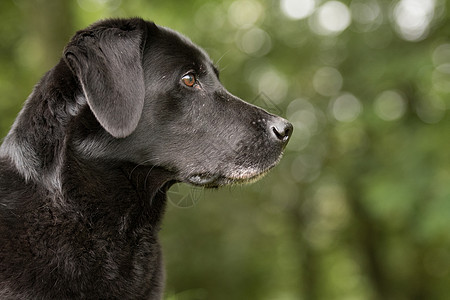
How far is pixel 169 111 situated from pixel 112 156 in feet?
1.34

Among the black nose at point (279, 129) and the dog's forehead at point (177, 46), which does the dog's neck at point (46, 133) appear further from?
the black nose at point (279, 129)

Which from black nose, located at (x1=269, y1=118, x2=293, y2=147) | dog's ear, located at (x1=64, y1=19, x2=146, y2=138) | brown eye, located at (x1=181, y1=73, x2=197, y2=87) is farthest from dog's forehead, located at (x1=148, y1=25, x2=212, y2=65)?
black nose, located at (x1=269, y1=118, x2=293, y2=147)

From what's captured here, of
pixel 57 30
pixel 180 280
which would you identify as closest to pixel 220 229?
pixel 180 280

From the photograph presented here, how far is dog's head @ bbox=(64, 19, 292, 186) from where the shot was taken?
291 cm

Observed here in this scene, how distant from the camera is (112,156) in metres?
3.08

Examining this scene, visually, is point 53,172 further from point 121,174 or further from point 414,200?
point 414,200

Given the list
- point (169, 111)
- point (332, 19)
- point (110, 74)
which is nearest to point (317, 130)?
point (332, 19)

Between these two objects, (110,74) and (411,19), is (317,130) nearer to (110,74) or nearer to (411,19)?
(411,19)

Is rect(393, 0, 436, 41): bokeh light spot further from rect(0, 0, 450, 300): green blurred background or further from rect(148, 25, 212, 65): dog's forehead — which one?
rect(148, 25, 212, 65): dog's forehead

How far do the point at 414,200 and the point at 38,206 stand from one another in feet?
18.0

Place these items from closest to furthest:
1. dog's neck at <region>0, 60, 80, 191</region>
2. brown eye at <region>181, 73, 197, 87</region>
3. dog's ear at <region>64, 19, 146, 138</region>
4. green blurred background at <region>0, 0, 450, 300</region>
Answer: dog's ear at <region>64, 19, 146, 138</region> → dog's neck at <region>0, 60, 80, 191</region> → brown eye at <region>181, 73, 197, 87</region> → green blurred background at <region>0, 0, 450, 300</region>

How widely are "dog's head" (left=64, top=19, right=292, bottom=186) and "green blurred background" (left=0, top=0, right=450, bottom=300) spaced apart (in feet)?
5.64

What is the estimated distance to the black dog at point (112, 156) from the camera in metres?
2.86

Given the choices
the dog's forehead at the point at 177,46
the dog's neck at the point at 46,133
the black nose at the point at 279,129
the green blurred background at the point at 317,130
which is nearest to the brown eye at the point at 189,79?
the dog's forehead at the point at 177,46
